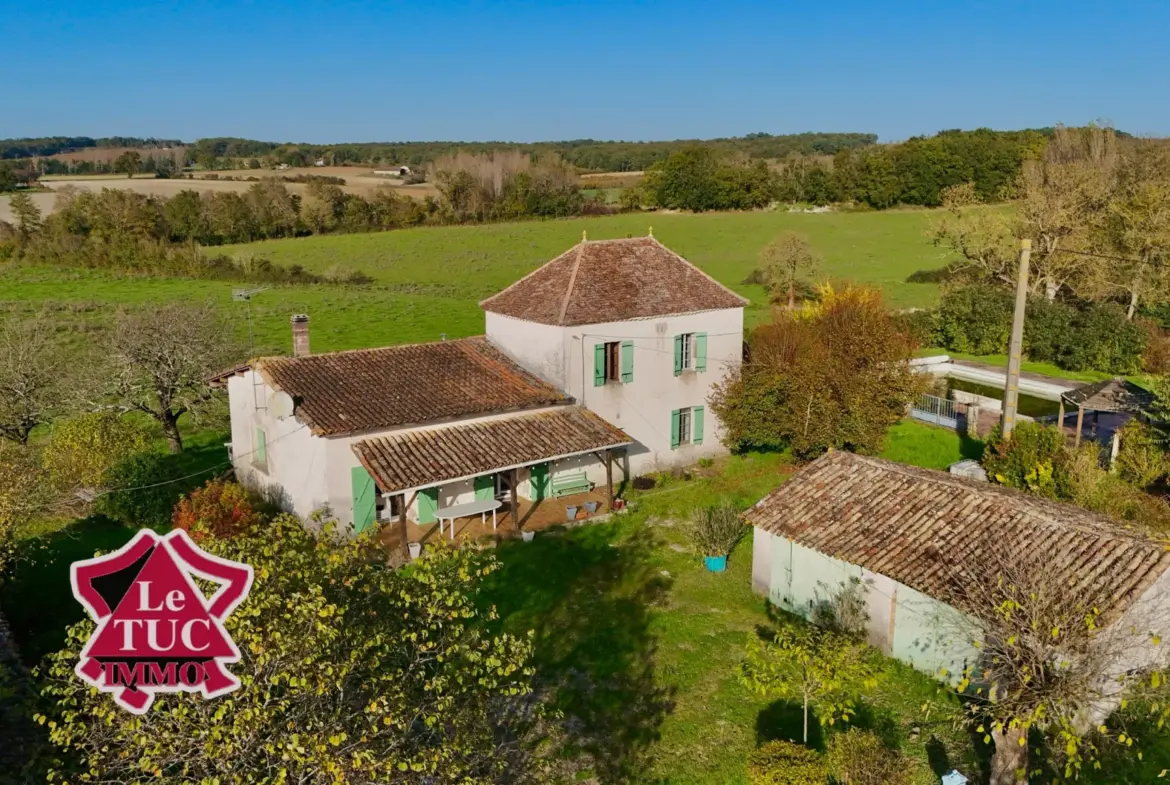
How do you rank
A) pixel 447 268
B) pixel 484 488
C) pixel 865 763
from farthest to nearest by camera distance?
1. pixel 447 268
2. pixel 484 488
3. pixel 865 763

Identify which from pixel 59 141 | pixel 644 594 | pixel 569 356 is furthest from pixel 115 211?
pixel 59 141

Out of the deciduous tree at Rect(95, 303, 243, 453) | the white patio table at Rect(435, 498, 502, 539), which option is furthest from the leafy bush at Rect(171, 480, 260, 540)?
the deciduous tree at Rect(95, 303, 243, 453)

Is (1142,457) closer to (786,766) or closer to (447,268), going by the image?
(786,766)

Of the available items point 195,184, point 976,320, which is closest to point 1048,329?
point 976,320

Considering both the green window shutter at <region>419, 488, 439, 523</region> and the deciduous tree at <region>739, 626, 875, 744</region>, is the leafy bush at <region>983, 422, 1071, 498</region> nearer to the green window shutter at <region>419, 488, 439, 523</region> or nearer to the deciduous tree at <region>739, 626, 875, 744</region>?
the deciduous tree at <region>739, 626, 875, 744</region>

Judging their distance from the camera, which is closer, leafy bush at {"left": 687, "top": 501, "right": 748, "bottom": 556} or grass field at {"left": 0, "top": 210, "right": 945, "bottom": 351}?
leafy bush at {"left": 687, "top": 501, "right": 748, "bottom": 556}

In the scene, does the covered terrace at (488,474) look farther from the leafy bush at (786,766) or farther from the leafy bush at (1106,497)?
the leafy bush at (1106,497)

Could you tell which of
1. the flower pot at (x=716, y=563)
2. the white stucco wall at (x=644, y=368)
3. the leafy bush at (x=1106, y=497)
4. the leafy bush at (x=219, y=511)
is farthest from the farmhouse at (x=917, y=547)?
the leafy bush at (x=219, y=511)
